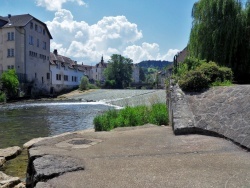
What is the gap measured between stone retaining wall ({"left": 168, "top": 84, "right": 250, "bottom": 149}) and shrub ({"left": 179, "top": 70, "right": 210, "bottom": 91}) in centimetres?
49

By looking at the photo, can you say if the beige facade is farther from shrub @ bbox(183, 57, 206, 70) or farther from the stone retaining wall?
the stone retaining wall

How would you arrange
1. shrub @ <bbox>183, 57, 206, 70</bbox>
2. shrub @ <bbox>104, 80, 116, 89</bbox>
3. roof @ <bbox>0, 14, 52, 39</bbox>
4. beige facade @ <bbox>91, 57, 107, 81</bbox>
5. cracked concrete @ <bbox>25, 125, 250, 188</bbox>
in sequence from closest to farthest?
cracked concrete @ <bbox>25, 125, 250, 188</bbox>
shrub @ <bbox>183, 57, 206, 70</bbox>
roof @ <bbox>0, 14, 52, 39</bbox>
shrub @ <bbox>104, 80, 116, 89</bbox>
beige facade @ <bbox>91, 57, 107, 81</bbox>

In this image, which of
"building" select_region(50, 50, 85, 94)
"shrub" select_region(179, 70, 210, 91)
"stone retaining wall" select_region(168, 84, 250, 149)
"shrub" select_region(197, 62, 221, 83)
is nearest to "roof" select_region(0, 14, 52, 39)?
"building" select_region(50, 50, 85, 94)

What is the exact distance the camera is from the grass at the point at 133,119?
1299cm

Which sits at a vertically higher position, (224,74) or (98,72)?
(98,72)

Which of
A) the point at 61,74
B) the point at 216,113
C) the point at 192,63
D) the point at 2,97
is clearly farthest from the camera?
the point at 61,74

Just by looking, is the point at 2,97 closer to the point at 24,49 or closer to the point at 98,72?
the point at 24,49

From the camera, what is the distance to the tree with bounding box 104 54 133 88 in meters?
102

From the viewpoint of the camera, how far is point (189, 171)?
17.1ft

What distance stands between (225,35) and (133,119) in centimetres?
1200

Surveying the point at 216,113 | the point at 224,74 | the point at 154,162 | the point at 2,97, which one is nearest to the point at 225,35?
the point at 224,74

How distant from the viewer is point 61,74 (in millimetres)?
74000

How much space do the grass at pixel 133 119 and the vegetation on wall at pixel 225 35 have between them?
956cm

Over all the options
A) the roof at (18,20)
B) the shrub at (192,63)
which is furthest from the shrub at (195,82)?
the roof at (18,20)
